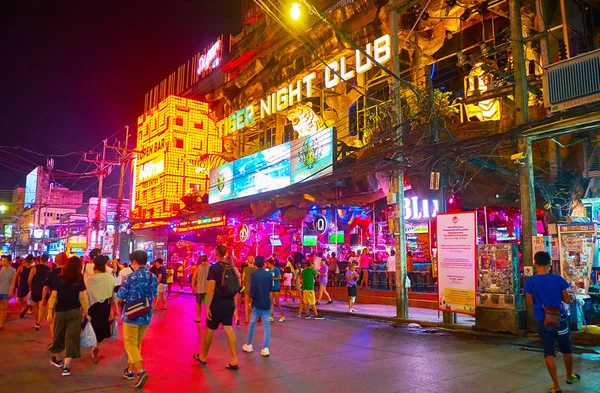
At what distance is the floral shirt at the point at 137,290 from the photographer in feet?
21.7

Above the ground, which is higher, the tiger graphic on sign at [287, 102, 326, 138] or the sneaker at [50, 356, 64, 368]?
the tiger graphic on sign at [287, 102, 326, 138]

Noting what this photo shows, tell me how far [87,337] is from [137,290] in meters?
1.70

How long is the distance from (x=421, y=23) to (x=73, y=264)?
15.9m

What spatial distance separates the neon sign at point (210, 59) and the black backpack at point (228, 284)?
3416cm

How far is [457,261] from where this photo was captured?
11.9 m

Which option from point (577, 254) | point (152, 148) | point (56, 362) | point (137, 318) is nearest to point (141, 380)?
point (137, 318)

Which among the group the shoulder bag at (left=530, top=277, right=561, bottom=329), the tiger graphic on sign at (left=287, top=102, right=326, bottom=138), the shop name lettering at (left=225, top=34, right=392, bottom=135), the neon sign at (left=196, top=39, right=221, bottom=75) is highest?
the neon sign at (left=196, top=39, right=221, bottom=75)

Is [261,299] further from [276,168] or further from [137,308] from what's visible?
[276,168]

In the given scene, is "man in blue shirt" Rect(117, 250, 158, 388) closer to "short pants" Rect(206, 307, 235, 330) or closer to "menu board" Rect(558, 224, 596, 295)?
"short pants" Rect(206, 307, 235, 330)

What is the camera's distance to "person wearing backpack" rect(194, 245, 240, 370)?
7.32m

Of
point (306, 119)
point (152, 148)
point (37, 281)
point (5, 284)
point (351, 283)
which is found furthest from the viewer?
point (152, 148)

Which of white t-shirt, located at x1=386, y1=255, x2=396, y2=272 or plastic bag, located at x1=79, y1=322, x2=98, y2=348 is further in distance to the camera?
white t-shirt, located at x1=386, y1=255, x2=396, y2=272

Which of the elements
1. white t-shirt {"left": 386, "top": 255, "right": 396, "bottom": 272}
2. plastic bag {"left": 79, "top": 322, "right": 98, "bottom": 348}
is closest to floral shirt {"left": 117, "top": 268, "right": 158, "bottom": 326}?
plastic bag {"left": 79, "top": 322, "right": 98, "bottom": 348}

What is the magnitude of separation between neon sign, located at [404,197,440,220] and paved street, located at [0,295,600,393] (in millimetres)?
7976
